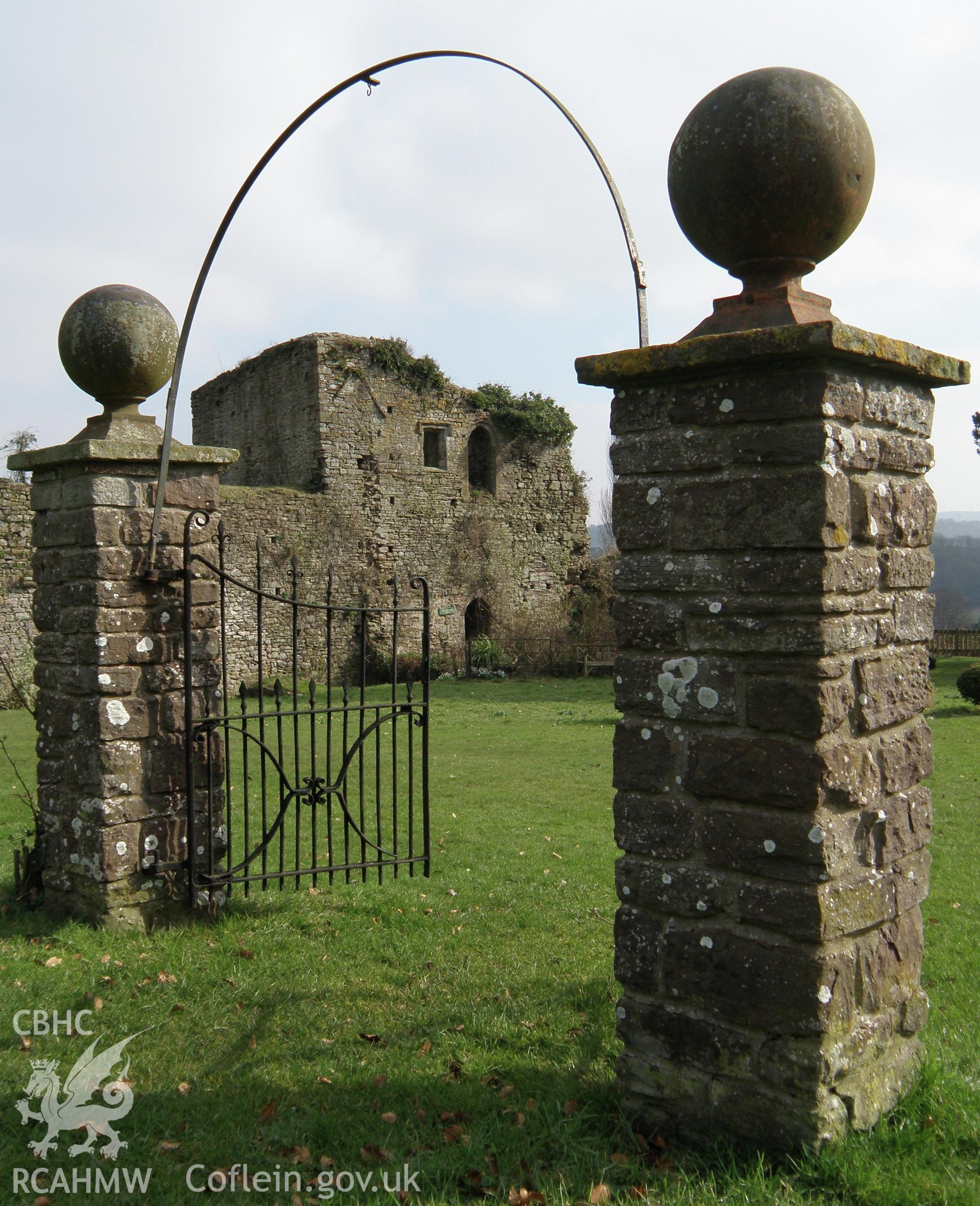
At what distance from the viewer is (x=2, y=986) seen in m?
4.12

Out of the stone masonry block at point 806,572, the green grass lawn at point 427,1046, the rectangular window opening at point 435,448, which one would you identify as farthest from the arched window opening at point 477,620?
the stone masonry block at point 806,572

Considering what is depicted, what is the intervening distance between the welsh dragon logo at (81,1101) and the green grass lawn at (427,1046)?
0.16 feet

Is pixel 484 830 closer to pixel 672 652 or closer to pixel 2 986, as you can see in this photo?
pixel 2 986

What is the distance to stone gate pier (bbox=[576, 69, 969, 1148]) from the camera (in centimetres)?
267

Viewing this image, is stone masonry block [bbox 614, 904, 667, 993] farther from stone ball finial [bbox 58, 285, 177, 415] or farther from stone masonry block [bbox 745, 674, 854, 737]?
stone ball finial [bbox 58, 285, 177, 415]

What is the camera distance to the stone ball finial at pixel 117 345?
16.1ft

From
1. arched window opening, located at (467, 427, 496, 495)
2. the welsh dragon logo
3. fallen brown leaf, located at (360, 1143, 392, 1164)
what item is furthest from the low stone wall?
fallen brown leaf, located at (360, 1143, 392, 1164)

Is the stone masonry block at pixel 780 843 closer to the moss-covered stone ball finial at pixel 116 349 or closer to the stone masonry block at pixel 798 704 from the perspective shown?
the stone masonry block at pixel 798 704

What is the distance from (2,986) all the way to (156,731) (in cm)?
130

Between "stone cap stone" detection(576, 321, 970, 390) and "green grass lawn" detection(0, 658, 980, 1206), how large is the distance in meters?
2.20

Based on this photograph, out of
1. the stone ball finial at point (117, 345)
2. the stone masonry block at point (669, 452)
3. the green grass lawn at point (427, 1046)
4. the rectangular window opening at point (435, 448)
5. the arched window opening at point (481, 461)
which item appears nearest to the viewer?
the green grass lawn at point (427, 1046)

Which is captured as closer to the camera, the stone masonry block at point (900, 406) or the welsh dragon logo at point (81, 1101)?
the stone masonry block at point (900, 406)

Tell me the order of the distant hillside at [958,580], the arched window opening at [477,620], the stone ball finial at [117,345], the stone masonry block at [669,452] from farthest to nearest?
the distant hillside at [958,580], the arched window opening at [477,620], the stone ball finial at [117,345], the stone masonry block at [669,452]

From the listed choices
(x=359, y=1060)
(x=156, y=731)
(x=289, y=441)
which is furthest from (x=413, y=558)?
(x=359, y=1060)
